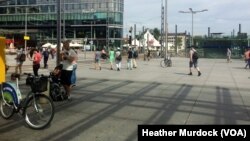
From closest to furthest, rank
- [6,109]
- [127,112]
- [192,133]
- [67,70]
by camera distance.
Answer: [192,133], [6,109], [127,112], [67,70]

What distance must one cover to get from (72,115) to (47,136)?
213 cm

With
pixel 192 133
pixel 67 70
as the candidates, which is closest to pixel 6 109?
pixel 67 70

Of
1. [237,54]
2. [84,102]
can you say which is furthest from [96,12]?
[84,102]

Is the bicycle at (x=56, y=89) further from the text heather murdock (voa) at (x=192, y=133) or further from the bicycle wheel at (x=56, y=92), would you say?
the text heather murdock (voa) at (x=192, y=133)

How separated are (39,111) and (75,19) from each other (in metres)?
100

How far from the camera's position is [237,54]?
65.9 m

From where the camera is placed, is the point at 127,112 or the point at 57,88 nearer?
the point at 127,112

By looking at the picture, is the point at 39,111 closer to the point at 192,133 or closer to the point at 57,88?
the point at 57,88

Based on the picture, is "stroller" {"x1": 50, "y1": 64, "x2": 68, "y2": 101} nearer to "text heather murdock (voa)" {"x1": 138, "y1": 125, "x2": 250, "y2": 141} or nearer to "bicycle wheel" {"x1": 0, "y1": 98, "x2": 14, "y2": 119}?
"bicycle wheel" {"x1": 0, "y1": 98, "x2": 14, "y2": 119}

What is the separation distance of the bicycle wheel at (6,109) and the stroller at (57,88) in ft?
8.43

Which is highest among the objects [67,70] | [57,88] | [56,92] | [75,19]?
[75,19]

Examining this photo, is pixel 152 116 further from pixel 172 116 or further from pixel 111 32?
pixel 111 32

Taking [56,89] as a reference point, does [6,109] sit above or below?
below

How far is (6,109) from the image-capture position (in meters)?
9.40
